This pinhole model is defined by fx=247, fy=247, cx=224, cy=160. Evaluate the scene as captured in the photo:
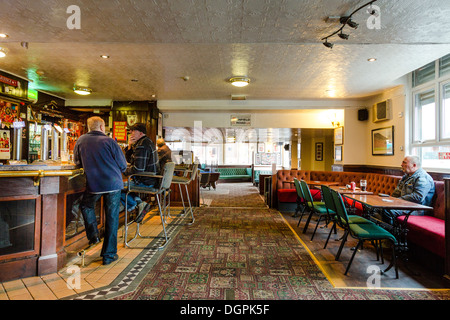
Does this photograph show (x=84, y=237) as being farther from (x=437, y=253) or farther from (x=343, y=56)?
(x=343, y=56)

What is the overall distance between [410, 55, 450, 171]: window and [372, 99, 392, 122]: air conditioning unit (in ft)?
2.02

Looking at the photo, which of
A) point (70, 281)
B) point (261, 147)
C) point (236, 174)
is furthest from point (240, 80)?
point (261, 147)

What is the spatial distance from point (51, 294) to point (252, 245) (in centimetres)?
250

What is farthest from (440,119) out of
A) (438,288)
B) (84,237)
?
(84,237)

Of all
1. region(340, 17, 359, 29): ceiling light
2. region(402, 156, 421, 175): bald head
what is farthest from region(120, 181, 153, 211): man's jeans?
region(402, 156, 421, 175): bald head

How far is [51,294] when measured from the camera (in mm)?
2301

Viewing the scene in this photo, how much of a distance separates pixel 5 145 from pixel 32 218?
13.6 ft

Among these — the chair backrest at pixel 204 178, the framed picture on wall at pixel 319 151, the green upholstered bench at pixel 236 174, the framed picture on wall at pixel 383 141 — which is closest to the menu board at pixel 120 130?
the chair backrest at pixel 204 178

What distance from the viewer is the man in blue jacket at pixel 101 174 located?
281 cm

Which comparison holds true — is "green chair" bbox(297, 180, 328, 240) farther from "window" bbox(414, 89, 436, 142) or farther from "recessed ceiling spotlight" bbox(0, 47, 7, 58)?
"recessed ceiling spotlight" bbox(0, 47, 7, 58)

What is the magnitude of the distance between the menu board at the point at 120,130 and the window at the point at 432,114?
7647 mm

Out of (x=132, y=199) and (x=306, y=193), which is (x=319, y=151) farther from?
(x=132, y=199)

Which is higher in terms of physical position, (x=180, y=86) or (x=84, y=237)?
(x=180, y=86)

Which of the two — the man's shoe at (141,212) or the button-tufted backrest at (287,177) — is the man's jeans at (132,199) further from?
the button-tufted backrest at (287,177)
